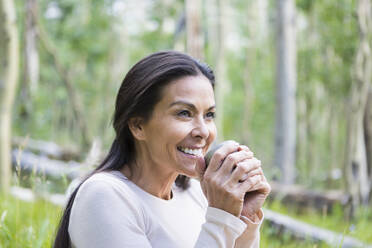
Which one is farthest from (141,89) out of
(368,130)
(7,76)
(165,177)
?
(368,130)

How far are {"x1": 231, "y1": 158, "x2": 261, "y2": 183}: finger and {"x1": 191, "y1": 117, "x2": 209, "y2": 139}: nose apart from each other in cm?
29

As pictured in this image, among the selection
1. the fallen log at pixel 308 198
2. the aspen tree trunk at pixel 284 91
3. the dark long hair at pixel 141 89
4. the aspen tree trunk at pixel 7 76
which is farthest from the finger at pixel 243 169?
the aspen tree trunk at pixel 284 91

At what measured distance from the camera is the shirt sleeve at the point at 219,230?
1746 mm

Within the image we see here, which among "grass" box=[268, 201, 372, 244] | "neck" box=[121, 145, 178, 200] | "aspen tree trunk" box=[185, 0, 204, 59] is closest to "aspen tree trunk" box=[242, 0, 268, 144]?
"aspen tree trunk" box=[185, 0, 204, 59]

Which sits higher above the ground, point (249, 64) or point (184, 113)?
point (184, 113)

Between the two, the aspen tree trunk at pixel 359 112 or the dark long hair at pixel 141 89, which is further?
the aspen tree trunk at pixel 359 112

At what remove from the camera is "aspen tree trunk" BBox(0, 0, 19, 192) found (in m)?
5.58

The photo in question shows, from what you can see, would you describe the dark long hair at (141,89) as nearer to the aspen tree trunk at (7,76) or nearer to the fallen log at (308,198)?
the aspen tree trunk at (7,76)

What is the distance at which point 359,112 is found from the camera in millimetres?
7770

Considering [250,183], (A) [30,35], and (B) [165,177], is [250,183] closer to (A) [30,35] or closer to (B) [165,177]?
(B) [165,177]

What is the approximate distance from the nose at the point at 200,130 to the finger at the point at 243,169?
0.29 metres

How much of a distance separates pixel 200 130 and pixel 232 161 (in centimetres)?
29

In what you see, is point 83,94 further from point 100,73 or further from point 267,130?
point 267,130

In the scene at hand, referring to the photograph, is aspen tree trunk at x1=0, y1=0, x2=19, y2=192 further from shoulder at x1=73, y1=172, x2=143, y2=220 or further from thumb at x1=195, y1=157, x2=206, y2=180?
thumb at x1=195, y1=157, x2=206, y2=180
